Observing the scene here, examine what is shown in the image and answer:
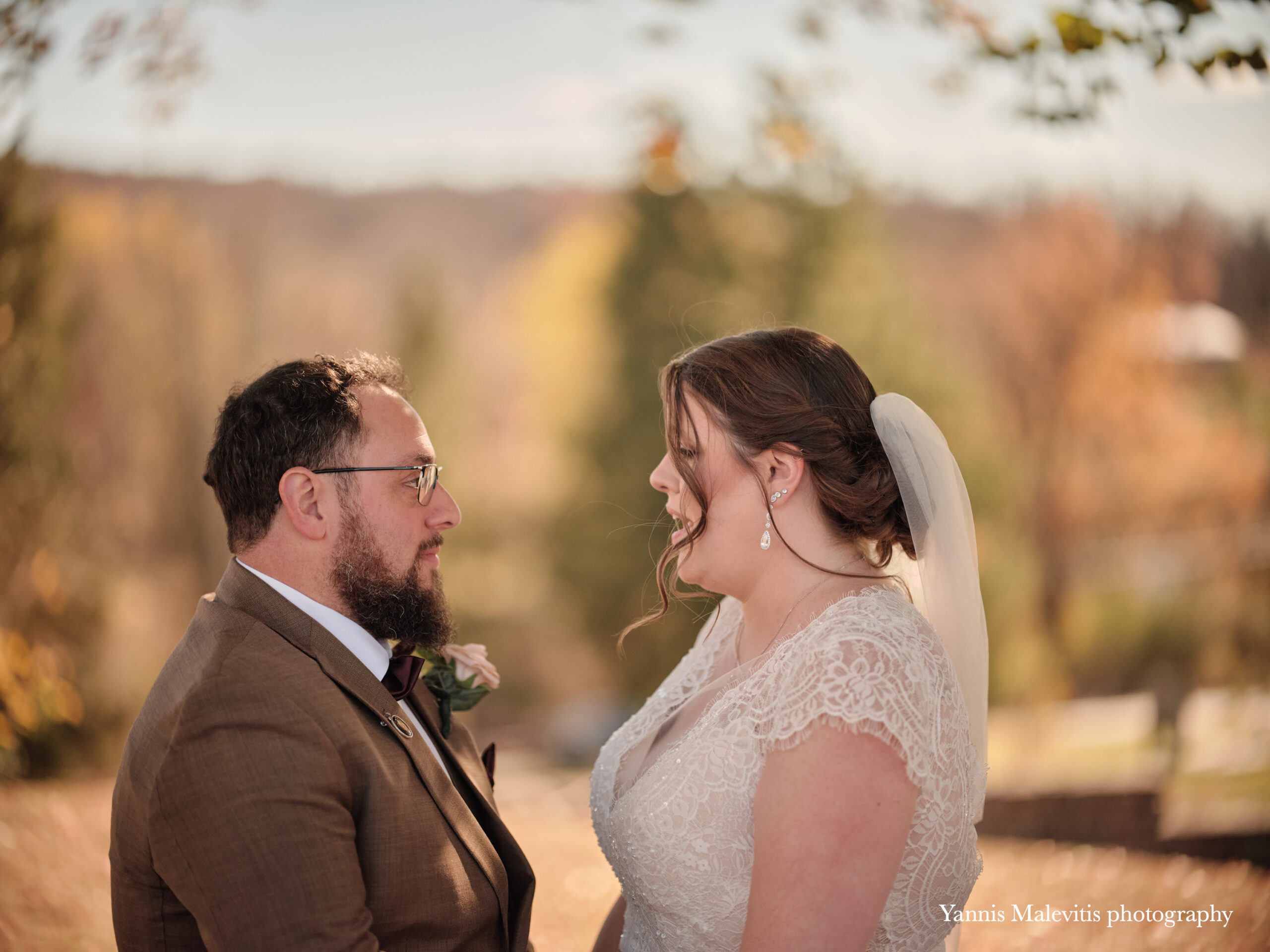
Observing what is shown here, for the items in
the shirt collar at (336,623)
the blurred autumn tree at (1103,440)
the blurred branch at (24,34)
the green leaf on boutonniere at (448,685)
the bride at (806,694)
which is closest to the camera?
the bride at (806,694)

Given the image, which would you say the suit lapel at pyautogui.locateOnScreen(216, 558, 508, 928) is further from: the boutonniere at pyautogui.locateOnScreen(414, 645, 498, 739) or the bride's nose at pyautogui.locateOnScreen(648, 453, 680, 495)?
the bride's nose at pyautogui.locateOnScreen(648, 453, 680, 495)

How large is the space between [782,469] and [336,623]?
1.11 meters

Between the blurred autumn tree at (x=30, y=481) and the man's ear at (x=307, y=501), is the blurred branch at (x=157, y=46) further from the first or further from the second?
the man's ear at (x=307, y=501)

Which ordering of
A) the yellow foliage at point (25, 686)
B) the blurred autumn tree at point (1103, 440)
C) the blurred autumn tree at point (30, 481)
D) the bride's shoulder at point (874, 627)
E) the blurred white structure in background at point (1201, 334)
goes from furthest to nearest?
the blurred autumn tree at point (1103, 440) → the blurred white structure in background at point (1201, 334) → the blurred autumn tree at point (30, 481) → the yellow foliage at point (25, 686) → the bride's shoulder at point (874, 627)

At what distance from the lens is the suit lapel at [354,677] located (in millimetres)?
1888

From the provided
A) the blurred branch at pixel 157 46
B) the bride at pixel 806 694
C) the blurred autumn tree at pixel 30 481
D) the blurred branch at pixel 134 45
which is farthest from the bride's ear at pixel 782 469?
the blurred autumn tree at pixel 30 481

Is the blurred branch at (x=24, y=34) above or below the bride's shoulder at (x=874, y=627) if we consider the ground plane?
above

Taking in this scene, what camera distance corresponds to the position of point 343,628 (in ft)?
6.63

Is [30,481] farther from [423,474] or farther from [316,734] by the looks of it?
[316,734]

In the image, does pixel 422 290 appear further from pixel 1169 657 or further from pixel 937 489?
pixel 937 489

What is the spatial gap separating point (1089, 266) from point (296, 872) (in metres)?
14.7

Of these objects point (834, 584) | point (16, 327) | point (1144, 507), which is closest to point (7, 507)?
point (16, 327)

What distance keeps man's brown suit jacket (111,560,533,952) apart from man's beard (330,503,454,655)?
0.12 meters

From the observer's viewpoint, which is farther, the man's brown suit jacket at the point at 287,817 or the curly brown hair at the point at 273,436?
the curly brown hair at the point at 273,436
